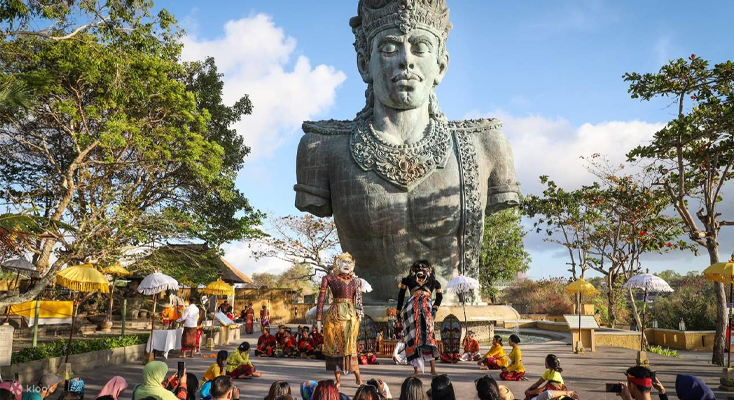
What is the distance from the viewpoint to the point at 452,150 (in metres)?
11.5

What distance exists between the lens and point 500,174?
467 inches

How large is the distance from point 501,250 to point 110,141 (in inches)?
743

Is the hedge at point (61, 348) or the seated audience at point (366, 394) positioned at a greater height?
the seated audience at point (366, 394)

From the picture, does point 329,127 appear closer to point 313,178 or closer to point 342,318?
point 313,178

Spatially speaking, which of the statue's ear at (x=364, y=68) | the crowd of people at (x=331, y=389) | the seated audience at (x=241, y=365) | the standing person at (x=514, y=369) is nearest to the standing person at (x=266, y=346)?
the seated audience at (x=241, y=365)

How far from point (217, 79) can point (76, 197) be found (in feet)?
24.4

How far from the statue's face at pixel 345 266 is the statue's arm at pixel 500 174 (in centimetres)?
514

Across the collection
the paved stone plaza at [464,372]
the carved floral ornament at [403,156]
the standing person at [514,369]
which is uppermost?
the carved floral ornament at [403,156]

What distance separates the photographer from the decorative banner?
1773 cm

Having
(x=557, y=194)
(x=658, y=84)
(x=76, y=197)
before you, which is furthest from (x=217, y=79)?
(x=658, y=84)

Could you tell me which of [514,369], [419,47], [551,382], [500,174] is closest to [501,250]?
[500,174]

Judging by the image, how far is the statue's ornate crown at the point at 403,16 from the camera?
11086 millimetres

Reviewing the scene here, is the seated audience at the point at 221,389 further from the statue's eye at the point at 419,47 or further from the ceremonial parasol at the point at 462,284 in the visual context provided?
the statue's eye at the point at 419,47

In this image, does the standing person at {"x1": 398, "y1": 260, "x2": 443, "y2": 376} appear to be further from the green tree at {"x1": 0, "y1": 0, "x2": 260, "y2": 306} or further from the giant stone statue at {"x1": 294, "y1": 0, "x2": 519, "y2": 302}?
the green tree at {"x1": 0, "y1": 0, "x2": 260, "y2": 306}
